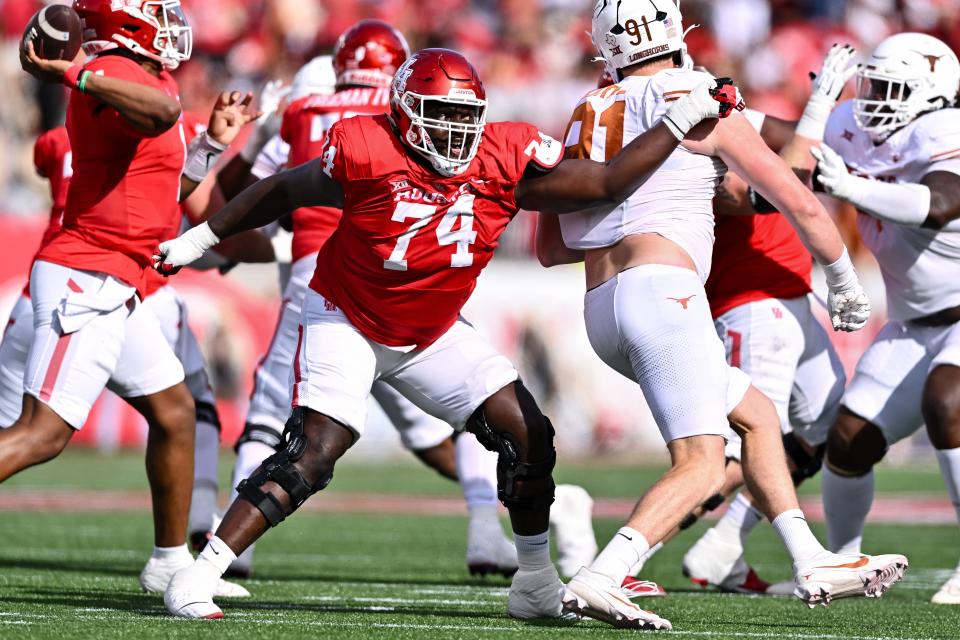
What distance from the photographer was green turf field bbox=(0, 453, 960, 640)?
459 cm

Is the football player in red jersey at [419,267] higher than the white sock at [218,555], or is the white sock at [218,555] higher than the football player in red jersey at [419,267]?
the football player in red jersey at [419,267]

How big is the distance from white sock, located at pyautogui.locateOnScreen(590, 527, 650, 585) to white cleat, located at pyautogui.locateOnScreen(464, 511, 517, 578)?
2027mm

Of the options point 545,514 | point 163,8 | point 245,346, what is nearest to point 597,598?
point 545,514

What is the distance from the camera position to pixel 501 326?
1462 centimetres

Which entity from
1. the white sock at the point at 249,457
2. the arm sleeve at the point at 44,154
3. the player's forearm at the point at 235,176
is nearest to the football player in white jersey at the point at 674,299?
the white sock at the point at 249,457

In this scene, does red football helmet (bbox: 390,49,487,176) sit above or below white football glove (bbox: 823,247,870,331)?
above

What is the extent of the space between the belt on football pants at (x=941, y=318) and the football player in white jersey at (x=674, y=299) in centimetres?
120

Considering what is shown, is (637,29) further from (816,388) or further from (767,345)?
(816,388)

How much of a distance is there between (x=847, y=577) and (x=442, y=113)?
1.95 metres

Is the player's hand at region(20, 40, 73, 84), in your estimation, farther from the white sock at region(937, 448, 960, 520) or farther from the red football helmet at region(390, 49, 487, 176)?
the white sock at region(937, 448, 960, 520)

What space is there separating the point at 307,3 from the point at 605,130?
12.6 m

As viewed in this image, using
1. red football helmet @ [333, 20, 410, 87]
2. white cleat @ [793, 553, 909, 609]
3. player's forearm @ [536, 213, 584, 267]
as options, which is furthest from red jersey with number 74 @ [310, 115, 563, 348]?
red football helmet @ [333, 20, 410, 87]

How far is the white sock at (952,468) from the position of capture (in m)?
5.86

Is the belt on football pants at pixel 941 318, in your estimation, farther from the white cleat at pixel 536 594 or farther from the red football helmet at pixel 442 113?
the red football helmet at pixel 442 113
